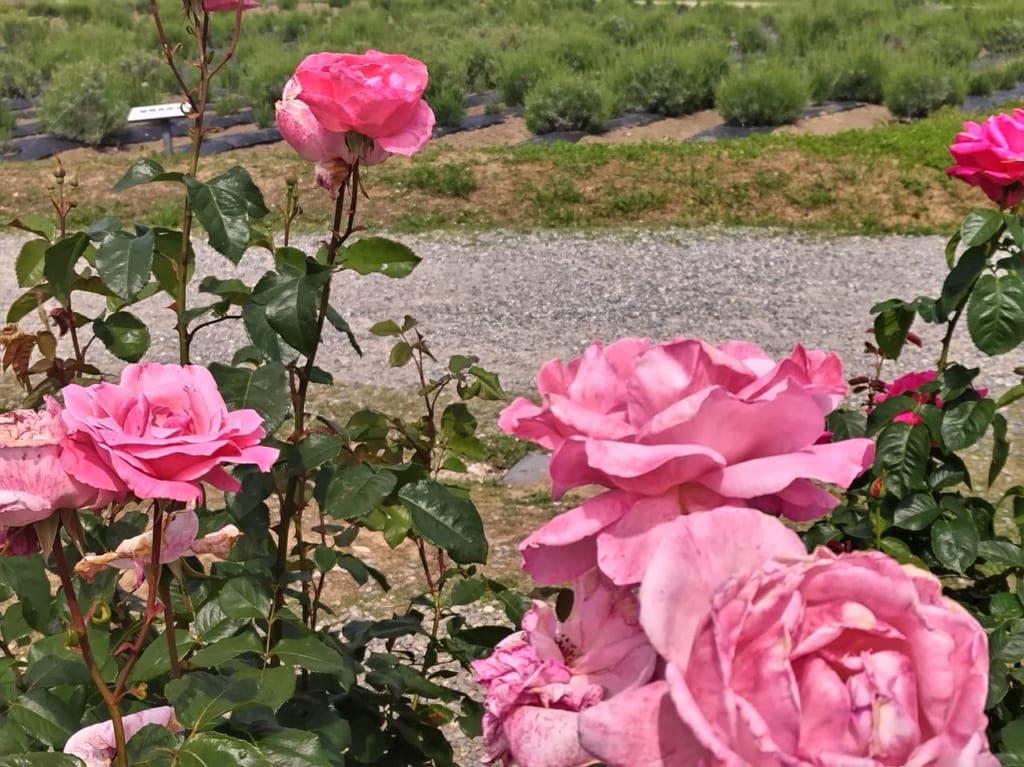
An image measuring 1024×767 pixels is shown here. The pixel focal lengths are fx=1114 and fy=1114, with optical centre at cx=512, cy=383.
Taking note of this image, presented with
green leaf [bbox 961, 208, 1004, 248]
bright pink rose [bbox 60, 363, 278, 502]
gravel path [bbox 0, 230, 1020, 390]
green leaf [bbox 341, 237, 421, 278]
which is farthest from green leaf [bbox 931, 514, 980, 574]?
gravel path [bbox 0, 230, 1020, 390]

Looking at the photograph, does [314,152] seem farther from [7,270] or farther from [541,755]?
[7,270]

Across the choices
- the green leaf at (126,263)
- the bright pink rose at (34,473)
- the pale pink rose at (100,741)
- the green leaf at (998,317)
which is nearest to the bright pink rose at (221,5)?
the green leaf at (126,263)

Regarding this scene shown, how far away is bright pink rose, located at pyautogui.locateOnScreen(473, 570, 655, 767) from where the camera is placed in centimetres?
52

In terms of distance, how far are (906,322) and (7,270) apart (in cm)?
595

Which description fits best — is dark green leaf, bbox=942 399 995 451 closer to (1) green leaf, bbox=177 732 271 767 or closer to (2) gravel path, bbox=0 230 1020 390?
(1) green leaf, bbox=177 732 271 767

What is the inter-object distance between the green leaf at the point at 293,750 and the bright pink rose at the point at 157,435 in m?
0.23

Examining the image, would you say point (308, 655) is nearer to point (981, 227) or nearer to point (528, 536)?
point (528, 536)

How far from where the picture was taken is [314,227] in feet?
21.4

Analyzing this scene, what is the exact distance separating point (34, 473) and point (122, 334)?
0.67m

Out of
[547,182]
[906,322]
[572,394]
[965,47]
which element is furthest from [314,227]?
[965,47]

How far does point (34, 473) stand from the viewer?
0.69m

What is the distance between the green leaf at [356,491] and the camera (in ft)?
3.50

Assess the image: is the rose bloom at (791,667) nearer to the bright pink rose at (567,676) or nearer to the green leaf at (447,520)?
the bright pink rose at (567,676)

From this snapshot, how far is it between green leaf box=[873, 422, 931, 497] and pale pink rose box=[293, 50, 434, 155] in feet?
2.46
